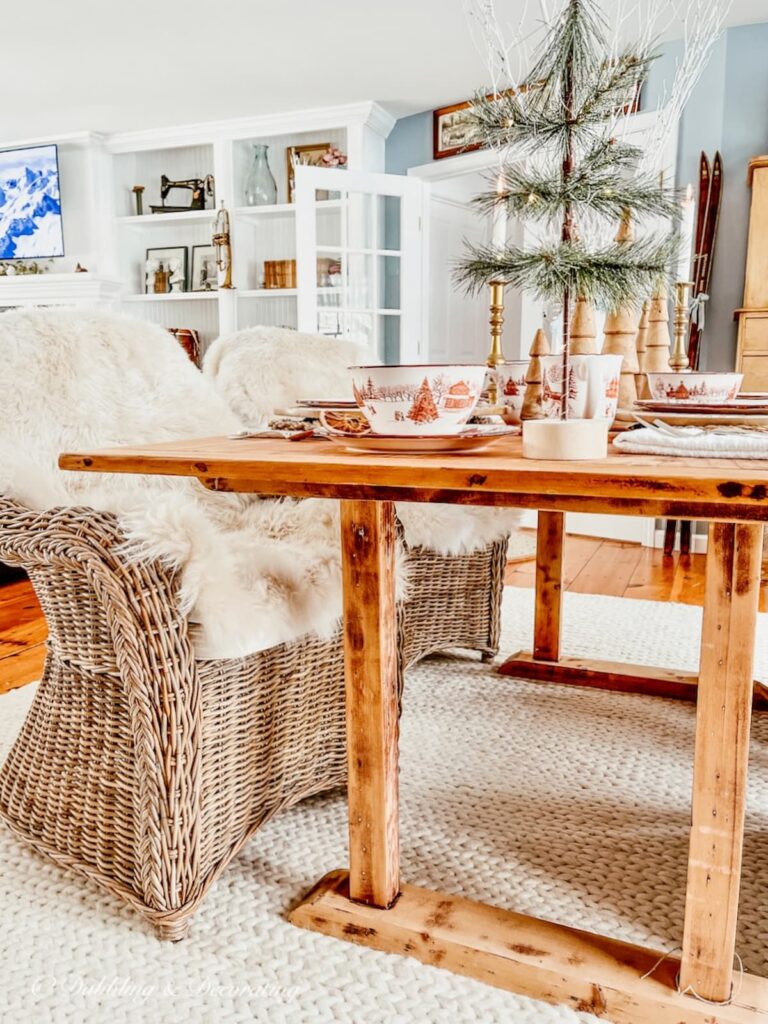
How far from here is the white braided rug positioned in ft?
3.30

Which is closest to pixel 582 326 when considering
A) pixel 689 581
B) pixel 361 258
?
pixel 689 581

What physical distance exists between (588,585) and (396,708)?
6.86 feet

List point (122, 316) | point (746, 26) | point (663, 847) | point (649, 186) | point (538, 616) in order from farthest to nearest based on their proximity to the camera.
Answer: point (746, 26) → point (538, 616) → point (122, 316) → point (663, 847) → point (649, 186)

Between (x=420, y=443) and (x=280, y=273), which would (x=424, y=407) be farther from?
A: (x=280, y=273)

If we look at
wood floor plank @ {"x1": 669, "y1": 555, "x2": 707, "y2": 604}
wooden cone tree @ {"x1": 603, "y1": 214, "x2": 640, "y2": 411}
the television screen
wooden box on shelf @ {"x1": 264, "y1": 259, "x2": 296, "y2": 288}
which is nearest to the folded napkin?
wooden cone tree @ {"x1": 603, "y1": 214, "x2": 640, "y2": 411}

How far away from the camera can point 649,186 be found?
0.98m

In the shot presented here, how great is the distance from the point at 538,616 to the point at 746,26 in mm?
2907

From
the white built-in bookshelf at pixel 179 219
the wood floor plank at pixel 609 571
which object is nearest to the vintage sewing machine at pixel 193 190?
the white built-in bookshelf at pixel 179 219

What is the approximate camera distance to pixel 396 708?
1.11 metres

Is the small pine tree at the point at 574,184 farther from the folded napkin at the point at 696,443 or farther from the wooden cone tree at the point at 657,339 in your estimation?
the wooden cone tree at the point at 657,339

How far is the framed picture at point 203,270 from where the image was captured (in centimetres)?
548

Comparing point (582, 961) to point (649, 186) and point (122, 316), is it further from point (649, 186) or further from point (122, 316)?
point (122, 316)

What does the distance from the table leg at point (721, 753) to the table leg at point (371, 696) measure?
0.39m

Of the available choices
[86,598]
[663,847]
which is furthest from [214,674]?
[663,847]
